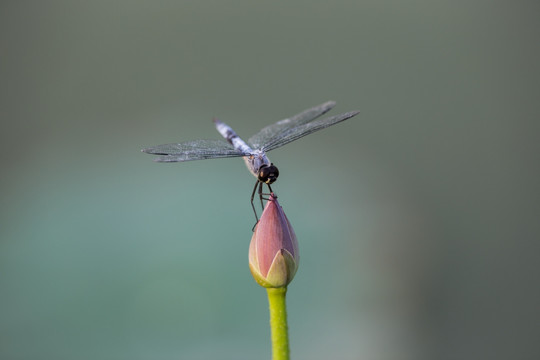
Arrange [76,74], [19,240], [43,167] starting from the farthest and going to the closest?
[76,74] → [43,167] → [19,240]

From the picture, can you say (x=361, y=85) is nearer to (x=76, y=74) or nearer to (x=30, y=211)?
(x=76, y=74)

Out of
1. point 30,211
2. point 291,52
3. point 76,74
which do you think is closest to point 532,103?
point 291,52

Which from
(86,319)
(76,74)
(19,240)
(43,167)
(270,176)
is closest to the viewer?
(270,176)

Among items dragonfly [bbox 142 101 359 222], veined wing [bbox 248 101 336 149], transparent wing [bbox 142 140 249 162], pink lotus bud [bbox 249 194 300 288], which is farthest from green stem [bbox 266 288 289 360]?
veined wing [bbox 248 101 336 149]

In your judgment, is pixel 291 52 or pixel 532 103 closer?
pixel 291 52

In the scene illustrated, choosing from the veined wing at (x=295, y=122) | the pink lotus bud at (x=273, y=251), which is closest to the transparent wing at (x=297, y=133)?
the veined wing at (x=295, y=122)

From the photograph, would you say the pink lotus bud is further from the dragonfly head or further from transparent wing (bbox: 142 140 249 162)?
transparent wing (bbox: 142 140 249 162)

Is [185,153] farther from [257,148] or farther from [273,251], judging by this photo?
[273,251]
